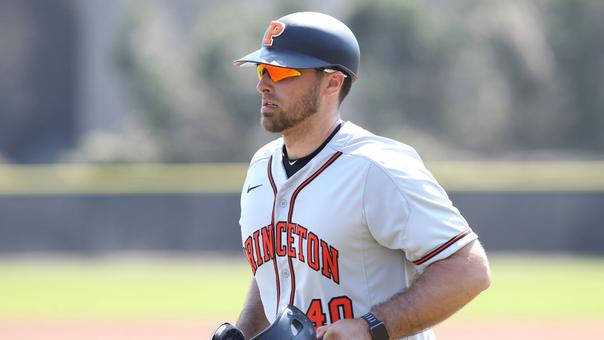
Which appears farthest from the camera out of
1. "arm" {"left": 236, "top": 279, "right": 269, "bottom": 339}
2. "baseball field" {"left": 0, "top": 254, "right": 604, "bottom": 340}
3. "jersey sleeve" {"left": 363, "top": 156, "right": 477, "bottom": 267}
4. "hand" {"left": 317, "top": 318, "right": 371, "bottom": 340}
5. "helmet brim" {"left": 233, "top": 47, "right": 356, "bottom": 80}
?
"baseball field" {"left": 0, "top": 254, "right": 604, "bottom": 340}

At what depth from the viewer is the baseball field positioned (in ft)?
33.6

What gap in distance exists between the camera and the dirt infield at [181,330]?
9781mm

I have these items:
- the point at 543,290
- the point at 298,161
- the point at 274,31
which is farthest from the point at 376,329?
the point at 543,290

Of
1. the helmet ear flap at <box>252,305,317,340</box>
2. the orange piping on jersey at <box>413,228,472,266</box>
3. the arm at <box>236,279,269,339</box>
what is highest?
the arm at <box>236,279,269,339</box>

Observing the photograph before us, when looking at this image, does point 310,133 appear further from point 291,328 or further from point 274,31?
point 291,328

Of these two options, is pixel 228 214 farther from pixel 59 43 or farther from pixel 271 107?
pixel 59 43

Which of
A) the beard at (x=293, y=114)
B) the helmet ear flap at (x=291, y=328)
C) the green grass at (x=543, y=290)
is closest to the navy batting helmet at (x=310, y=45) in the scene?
the beard at (x=293, y=114)

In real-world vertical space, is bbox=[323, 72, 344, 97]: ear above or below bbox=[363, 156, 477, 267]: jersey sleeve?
above

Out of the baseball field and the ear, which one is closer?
the ear

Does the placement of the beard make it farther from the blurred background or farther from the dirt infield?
the blurred background

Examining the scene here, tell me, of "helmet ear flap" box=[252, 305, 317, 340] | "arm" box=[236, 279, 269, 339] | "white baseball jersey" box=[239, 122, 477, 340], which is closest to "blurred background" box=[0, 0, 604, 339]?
"arm" box=[236, 279, 269, 339]

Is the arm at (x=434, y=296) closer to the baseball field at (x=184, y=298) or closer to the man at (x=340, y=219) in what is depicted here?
the man at (x=340, y=219)

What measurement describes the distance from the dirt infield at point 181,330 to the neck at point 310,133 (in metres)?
6.42

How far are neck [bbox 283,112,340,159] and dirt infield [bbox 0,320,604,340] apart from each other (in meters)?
6.42
